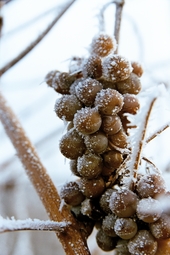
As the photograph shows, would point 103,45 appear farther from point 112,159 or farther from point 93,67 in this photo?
point 112,159

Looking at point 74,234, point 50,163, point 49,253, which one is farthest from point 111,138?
point 49,253

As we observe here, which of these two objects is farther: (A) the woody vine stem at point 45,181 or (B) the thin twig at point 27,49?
(B) the thin twig at point 27,49

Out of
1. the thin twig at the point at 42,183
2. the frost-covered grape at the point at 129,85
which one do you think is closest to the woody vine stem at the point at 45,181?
the thin twig at the point at 42,183

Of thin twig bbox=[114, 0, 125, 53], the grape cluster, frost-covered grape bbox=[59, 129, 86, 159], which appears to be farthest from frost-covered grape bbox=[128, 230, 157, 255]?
thin twig bbox=[114, 0, 125, 53]

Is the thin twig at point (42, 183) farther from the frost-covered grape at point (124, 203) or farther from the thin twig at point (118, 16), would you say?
the thin twig at point (118, 16)

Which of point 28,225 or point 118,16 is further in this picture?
point 118,16

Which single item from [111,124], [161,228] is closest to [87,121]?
[111,124]
